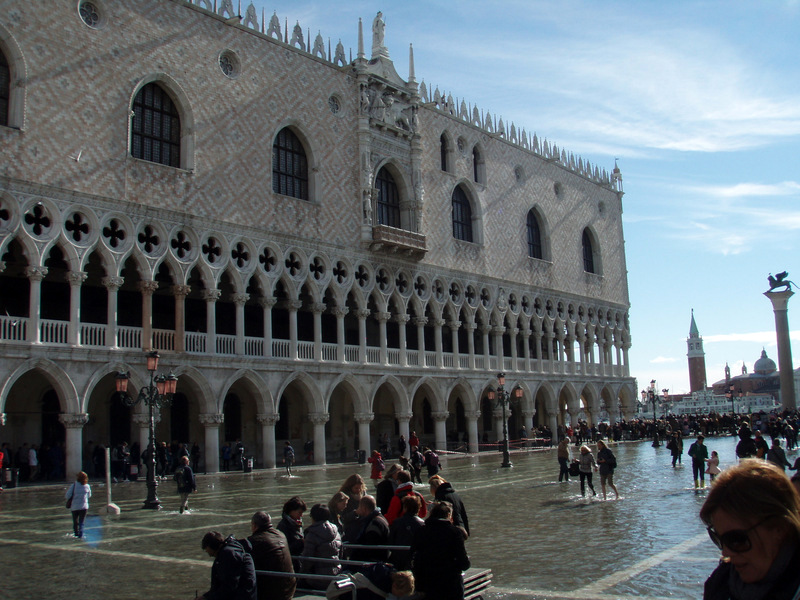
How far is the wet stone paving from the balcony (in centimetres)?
1225

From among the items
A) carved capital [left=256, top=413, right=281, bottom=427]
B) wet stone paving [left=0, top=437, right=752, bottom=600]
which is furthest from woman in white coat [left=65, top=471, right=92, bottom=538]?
carved capital [left=256, top=413, right=281, bottom=427]

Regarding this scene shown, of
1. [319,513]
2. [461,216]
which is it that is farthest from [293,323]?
[319,513]

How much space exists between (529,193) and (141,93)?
69.5 ft

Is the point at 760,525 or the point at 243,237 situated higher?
the point at 243,237

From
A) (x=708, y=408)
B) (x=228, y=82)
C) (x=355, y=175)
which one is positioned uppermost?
(x=228, y=82)

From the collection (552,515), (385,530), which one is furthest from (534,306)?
(385,530)

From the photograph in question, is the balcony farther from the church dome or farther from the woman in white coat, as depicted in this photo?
the church dome

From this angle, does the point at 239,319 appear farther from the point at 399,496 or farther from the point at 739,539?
the point at 739,539

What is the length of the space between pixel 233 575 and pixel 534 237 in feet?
119

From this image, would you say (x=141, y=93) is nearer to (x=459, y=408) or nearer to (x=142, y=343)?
(x=142, y=343)

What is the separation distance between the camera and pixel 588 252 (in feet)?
147

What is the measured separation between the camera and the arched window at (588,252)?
4447cm

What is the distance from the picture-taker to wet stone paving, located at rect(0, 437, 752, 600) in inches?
286

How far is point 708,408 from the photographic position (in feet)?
447
